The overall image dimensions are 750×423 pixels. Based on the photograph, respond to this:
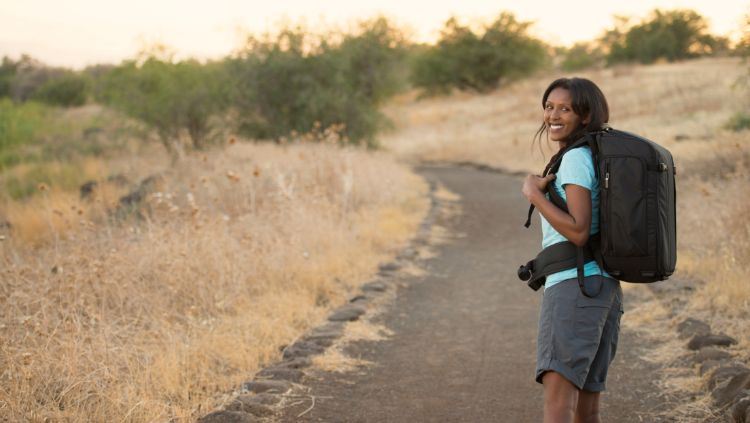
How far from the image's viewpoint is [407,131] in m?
38.4

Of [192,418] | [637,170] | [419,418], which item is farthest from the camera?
[419,418]

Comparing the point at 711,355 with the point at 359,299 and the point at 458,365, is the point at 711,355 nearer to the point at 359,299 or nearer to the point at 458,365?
the point at 458,365

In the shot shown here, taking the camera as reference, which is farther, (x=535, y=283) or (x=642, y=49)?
(x=642, y=49)

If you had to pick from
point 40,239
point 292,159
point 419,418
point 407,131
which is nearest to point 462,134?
point 407,131

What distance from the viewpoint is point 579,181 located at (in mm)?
2893

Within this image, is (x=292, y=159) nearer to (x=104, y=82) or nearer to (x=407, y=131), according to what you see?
(x=104, y=82)

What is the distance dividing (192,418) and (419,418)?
1.35 metres

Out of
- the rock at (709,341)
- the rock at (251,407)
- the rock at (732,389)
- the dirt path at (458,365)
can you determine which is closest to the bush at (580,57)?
the dirt path at (458,365)

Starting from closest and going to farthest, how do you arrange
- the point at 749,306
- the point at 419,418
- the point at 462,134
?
the point at 419,418, the point at 749,306, the point at 462,134

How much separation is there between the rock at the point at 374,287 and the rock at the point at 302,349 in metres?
2.01

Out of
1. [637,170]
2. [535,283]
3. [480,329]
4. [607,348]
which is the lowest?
[480,329]

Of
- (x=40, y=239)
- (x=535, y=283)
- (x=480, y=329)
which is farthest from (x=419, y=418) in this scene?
(x=40, y=239)

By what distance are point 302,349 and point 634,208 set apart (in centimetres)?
350

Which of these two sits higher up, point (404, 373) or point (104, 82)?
point (104, 82)
